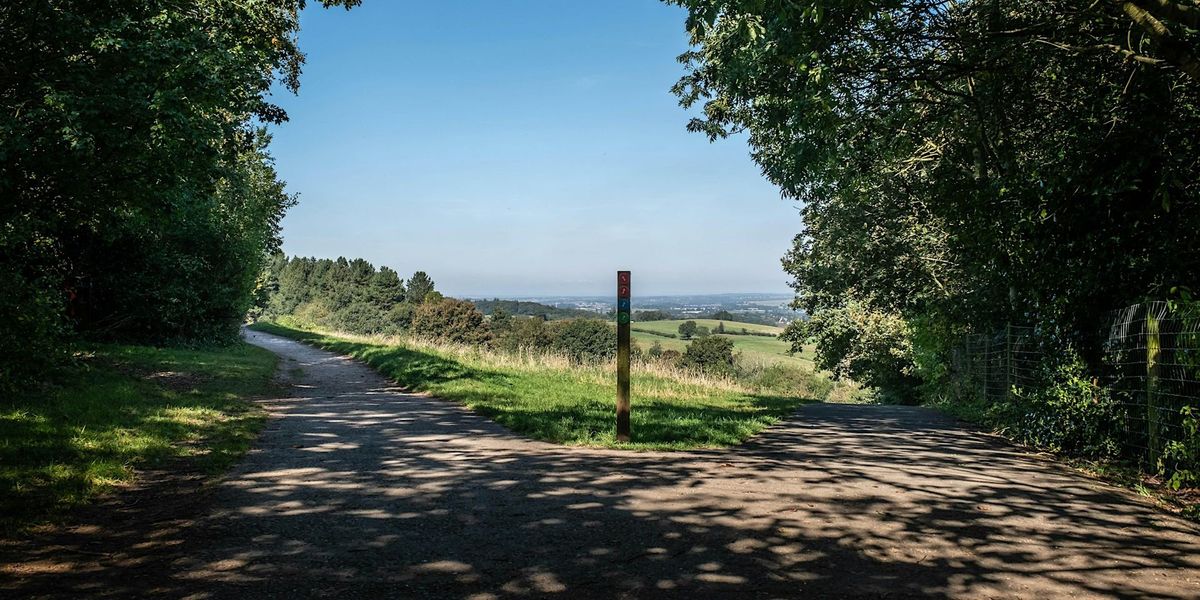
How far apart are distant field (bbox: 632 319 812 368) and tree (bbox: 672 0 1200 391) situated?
156 feet

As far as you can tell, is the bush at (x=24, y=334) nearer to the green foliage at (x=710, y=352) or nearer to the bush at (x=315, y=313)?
the green foliage at (x=710, y=352)

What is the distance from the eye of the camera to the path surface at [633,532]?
365 centimetres

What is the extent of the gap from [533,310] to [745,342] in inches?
1273

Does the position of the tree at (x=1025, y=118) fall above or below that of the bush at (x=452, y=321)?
above

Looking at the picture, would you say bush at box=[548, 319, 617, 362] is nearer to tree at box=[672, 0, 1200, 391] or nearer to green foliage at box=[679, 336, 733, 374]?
green foliage at box=[679, 336, 733, 374]

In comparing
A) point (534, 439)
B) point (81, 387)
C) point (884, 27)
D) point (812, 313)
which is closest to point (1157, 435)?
point (884, 27)

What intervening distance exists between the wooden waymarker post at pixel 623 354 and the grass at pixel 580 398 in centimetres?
23

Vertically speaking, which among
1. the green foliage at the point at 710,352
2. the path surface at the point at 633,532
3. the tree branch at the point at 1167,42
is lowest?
the green foliage at the point at 710,352

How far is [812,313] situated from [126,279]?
78.1 feet

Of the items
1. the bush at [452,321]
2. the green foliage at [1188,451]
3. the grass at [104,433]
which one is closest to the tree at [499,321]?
the bush at [452,321]

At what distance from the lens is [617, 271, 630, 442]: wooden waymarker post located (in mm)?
8211

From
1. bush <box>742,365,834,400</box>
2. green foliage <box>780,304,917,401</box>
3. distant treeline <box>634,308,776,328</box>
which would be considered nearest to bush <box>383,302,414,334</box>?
distant treeline <box>634,308,776,328</box>

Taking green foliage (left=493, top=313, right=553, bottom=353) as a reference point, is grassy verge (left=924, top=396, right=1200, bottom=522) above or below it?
above

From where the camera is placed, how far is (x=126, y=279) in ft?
67.9
